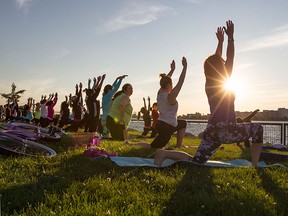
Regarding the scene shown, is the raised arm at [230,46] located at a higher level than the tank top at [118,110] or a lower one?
higher

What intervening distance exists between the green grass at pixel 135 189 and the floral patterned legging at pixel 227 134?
499 millimetres

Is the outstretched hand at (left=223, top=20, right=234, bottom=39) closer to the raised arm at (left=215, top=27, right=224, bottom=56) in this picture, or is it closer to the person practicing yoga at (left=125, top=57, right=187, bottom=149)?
the raised arm at (left=215, top=27, right=224, bottom=56)

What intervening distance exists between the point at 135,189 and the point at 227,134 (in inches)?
102

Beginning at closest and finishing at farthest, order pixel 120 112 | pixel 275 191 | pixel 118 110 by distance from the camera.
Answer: pixel 275 191 → pixel 120 112 → pixel 118 110

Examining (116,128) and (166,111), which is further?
(116,128)

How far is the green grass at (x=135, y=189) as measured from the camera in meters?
4.02

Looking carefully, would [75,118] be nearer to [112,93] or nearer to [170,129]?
[112,93]

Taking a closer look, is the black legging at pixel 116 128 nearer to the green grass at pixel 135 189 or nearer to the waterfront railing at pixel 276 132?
the green grass at pixel 135 189

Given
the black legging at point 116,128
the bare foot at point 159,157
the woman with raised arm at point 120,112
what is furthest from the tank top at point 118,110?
the bare foot at point 159,157

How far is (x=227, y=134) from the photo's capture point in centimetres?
671

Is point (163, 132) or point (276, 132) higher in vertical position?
point (163, 132)

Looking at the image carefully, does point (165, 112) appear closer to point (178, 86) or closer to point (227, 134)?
point (178, 86)

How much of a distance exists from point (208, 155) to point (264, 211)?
2996mm

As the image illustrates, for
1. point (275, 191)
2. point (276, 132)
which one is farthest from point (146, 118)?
point (275, 191)
